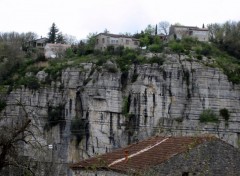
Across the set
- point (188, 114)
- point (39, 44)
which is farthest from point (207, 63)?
point (39, 44)

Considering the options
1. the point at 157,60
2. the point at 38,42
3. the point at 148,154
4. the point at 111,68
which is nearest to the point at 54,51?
the point at 38,42

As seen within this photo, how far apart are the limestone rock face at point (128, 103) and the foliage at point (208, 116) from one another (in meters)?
0.44

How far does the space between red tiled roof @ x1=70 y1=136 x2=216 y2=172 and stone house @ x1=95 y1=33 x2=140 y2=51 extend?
63.9m

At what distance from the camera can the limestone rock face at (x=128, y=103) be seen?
216 feet

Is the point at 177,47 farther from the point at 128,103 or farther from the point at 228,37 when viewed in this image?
the point at 228,37

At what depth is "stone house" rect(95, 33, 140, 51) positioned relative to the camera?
3243 inches

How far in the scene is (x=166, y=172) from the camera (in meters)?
15.1

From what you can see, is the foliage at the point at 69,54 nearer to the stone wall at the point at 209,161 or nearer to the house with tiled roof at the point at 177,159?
the house with tiled roof at the point at 177,159

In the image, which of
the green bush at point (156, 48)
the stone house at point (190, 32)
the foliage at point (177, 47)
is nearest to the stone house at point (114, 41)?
the stone house at point (190, 32)

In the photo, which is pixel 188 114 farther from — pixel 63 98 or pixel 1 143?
pixel 1 143

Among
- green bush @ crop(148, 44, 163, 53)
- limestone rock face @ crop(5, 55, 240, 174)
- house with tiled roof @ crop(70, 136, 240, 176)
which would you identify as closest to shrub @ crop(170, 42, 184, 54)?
green bush @ crop(148, 44, 163, 53)

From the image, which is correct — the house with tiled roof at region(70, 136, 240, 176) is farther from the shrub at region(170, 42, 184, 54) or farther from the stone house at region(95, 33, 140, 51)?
the stone house at region(95, 33, 140, 51)

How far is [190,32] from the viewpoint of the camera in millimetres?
87000

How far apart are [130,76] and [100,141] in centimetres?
746
